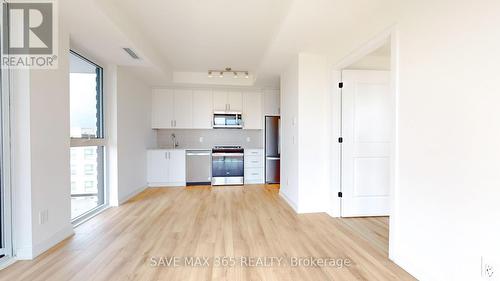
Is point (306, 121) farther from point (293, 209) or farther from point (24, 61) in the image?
point (24, 61)

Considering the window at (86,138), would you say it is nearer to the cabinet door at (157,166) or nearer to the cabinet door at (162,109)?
the cabinet door at (157,166)

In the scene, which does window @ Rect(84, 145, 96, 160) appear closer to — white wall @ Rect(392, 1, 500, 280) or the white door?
the white door

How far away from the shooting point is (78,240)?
2436 millimetres

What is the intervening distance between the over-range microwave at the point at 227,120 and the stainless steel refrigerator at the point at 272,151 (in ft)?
2.42

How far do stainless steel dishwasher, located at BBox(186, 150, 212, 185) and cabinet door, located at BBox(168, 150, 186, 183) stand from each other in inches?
3.6

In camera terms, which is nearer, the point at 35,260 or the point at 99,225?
the point at 35,260

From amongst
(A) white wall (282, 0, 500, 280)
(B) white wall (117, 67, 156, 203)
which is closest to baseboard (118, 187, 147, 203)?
(B) white wall (117, 67, 156, 203)

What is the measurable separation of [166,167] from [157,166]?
0.20m

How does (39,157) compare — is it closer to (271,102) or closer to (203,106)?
(203,106)

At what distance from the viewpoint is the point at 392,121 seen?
2037 mm

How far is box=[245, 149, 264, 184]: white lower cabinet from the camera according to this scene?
5352 millimetres

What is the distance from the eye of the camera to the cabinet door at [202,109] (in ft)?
18.0

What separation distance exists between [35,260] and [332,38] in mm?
3912

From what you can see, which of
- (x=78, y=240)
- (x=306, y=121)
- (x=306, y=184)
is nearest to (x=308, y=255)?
(x=306, y=184)
